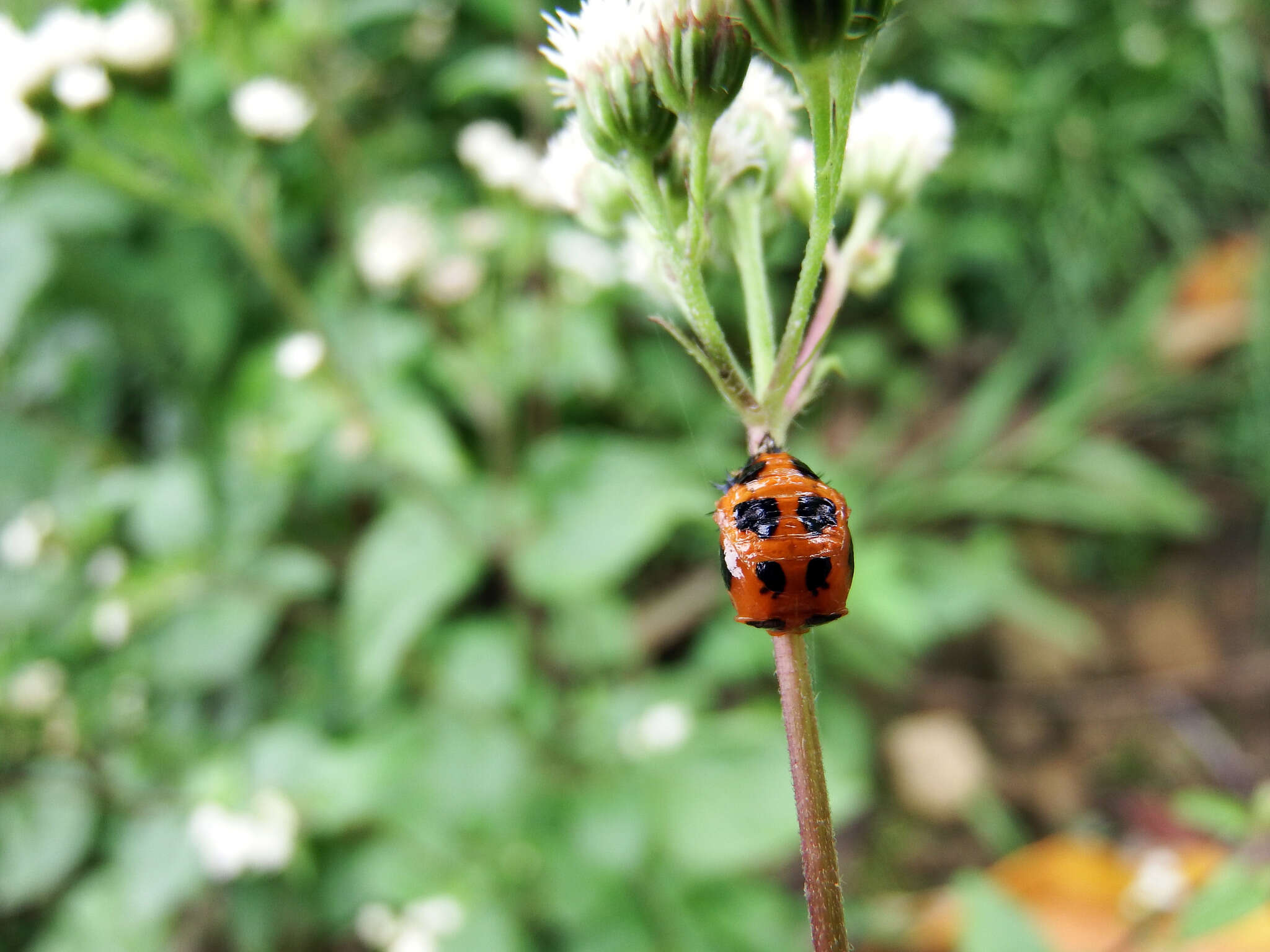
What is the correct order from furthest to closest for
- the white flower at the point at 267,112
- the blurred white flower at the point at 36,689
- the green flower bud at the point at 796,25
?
1. the blurred white flower at the point at 36,689
2. the white flower at the point at 267,112
3. the green flower bud at the point at 796,25

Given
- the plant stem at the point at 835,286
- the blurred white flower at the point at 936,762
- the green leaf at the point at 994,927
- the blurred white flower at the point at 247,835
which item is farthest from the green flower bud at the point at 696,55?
the blurred white flower at the point at 936,762

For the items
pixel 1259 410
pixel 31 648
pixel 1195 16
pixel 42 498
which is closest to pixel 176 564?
pixel 31 648

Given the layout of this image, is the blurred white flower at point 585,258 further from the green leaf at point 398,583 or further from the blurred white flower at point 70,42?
the blurred white flower at point 70,42

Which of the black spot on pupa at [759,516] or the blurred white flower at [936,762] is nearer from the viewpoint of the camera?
the black spot on pupa at [759,516]

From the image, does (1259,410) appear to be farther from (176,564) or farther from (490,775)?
(176,564)

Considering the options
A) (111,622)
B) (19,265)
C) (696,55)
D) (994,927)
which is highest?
(19,265)

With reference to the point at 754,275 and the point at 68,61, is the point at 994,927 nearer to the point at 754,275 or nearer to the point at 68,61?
the point at 754,275

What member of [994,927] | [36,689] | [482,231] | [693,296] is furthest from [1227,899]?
[36,689]
